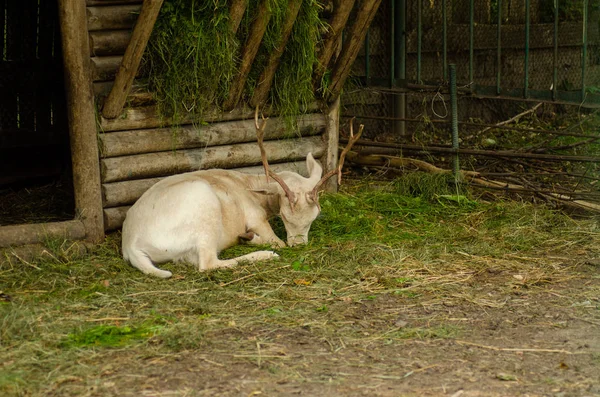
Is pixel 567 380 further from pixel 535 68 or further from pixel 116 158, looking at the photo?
pixel 535 68

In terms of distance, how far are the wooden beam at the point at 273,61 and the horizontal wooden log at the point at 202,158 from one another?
0.45 m

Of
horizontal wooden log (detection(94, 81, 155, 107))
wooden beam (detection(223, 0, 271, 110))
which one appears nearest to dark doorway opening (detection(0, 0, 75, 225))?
horizontal wooden log (detection(94, 81, 155, 107))

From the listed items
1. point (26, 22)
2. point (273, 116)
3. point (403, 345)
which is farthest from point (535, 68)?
point (403, 345)

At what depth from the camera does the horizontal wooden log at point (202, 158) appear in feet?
24.5

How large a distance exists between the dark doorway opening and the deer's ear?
2.78 m

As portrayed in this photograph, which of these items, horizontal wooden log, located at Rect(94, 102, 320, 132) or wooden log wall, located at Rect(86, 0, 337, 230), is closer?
wooden log wall, located at Rect(86, 0, 337, 230)

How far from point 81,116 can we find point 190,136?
1024 millimetres

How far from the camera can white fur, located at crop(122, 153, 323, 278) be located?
6664 mm

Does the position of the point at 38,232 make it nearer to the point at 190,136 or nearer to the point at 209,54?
the point at 190,136

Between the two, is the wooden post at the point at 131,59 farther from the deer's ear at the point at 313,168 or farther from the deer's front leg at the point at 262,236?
the deer's ear at the point at 313,168

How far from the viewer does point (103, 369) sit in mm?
4652

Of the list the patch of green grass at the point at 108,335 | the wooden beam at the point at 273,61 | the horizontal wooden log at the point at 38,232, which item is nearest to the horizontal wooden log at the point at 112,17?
the wooden beam at the point at 273,61

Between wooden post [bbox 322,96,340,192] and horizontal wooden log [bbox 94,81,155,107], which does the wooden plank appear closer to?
horizontal wooden log [bbox 94,81,155,107]

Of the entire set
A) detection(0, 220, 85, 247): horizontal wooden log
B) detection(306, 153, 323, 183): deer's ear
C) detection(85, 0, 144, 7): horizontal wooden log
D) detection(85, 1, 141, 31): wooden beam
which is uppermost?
detection(85, 0, 144, 7): horizontal wooden log
